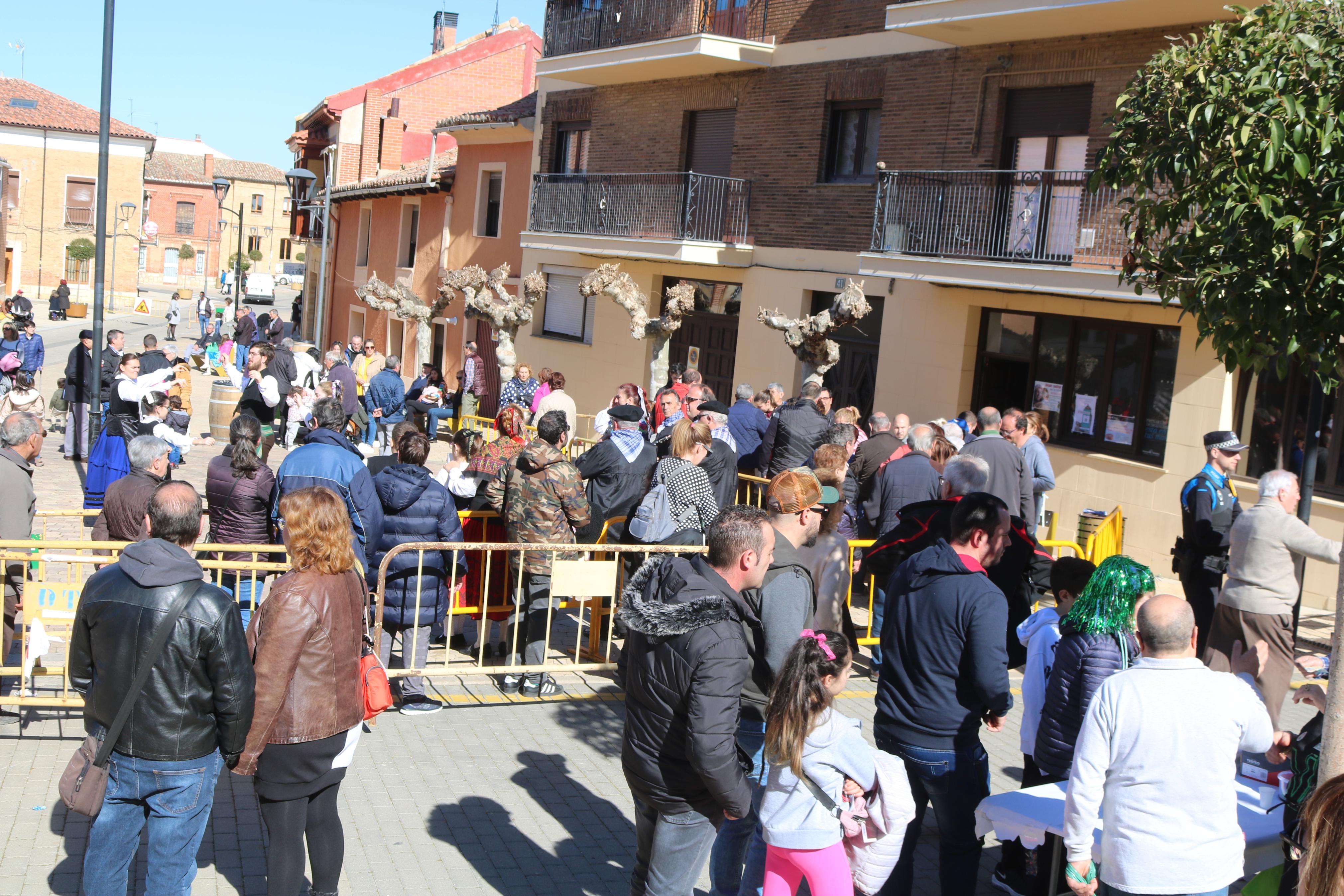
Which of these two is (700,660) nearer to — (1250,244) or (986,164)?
(1250,244)

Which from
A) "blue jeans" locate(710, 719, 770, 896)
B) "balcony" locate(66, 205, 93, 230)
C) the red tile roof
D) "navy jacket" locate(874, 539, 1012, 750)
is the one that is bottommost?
"blue jeans" locate(710, 719, 770, 896)

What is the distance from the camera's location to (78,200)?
6384 centimetres

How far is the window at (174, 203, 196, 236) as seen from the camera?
84.8 meters

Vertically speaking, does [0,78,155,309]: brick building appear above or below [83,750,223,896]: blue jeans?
above

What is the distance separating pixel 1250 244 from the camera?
4418mm

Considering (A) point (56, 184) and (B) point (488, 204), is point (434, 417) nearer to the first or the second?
(B) point (488, 204)

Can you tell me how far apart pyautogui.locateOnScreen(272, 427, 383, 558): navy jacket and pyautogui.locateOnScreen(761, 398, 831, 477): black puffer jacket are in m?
4.41

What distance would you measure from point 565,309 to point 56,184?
50.6 meters

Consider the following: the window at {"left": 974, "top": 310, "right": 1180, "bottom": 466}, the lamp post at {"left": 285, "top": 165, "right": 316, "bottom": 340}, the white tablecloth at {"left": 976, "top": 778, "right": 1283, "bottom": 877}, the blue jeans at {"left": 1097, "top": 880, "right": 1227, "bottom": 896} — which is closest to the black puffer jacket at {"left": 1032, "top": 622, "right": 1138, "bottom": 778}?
the white tablecloth at {"left": 976, "top": 778, "right": 1283, "bottom": 877}

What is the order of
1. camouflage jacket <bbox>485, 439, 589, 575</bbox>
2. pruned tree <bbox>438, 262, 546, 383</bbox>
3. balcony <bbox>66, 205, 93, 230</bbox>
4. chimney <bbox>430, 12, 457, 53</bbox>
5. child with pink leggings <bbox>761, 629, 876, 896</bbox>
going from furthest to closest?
balcony <bbox>66, 205, 93, 230</bbox> → chimney <bbox>430, 12, 457, 53</bbox> → pruned tree <bbox>438, 262, 546, 383</bbox> → camouflage jacket <bbox>485, 439, 589, 575</bbox> → child with pink leggings <bbox>761, 629, 876, 896</bbox>

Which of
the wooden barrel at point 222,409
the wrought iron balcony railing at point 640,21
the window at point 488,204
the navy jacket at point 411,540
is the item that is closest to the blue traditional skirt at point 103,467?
the navy jacket at point 411,540

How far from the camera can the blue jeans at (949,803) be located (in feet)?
15.0

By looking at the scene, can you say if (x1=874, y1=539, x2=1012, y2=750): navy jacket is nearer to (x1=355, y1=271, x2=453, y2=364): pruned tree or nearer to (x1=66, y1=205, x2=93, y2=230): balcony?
(x1=355, y1=271, x2=453, y2=364): pruned tree

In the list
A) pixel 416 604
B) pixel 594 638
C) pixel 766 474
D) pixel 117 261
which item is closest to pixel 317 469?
pixel 416 604
